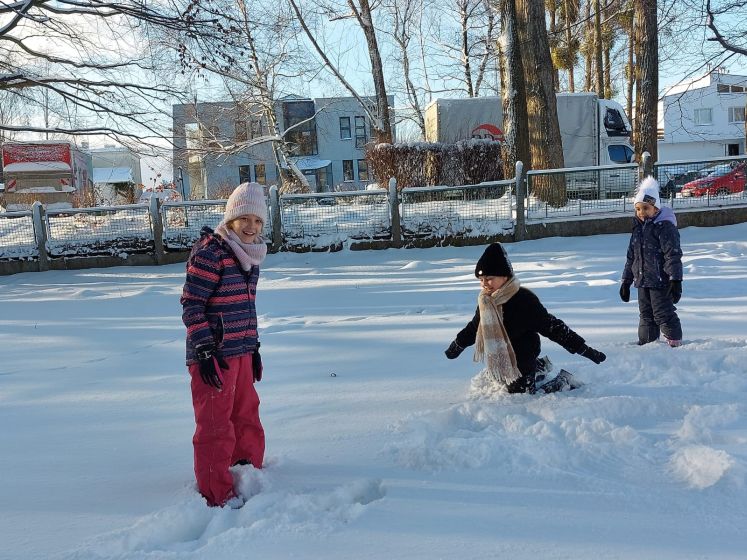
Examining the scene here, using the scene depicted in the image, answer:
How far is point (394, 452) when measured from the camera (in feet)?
11.0

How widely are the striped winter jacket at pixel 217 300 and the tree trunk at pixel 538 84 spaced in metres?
12.4

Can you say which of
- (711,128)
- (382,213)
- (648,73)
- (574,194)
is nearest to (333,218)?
(382,213)

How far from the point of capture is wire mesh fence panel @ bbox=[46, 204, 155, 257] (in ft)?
41.1

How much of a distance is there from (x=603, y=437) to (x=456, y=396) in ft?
3.51

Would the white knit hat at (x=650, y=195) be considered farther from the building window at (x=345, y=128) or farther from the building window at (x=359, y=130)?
the building window at (x=345, y=128)

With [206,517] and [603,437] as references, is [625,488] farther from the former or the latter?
[206,517]

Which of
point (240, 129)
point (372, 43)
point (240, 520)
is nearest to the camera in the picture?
point (240, 520)

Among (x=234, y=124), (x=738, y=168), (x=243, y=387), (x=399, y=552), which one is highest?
(x=234, y=124)

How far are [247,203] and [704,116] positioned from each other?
178 ft

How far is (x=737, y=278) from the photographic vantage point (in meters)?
8.00

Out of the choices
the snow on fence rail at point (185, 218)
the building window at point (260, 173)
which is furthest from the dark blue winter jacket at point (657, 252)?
the building window at point (260, 173)

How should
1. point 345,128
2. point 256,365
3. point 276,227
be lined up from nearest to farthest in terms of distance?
point 256,365
point 276,227
point 345,128

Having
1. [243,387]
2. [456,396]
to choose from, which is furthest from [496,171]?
[243,387]

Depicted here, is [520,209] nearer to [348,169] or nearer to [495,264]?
[495,264]
